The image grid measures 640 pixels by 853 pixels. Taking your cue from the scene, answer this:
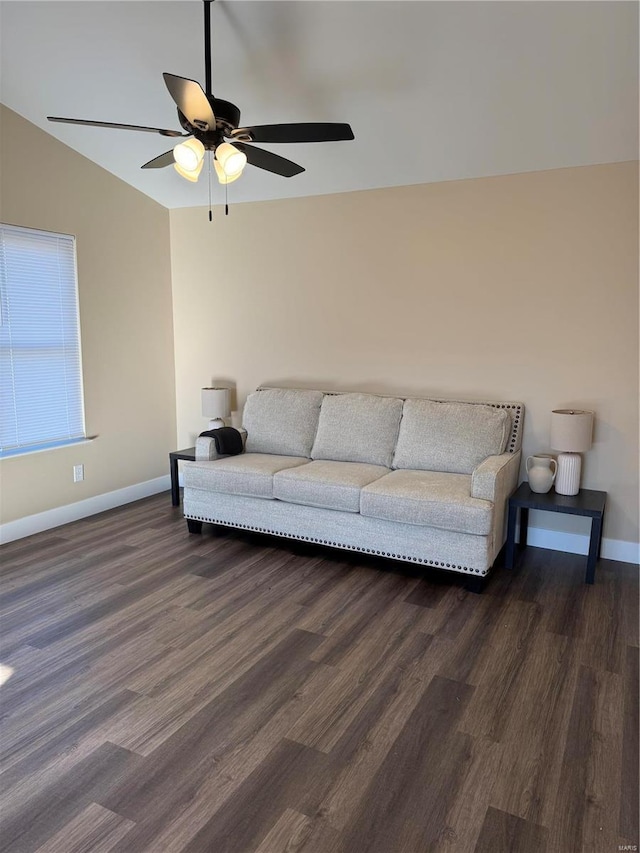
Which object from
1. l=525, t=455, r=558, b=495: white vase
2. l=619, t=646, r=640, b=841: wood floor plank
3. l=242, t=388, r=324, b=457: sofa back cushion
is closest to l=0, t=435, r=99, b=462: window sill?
l=242, t=388, r=324, b=457: sofa back cushion

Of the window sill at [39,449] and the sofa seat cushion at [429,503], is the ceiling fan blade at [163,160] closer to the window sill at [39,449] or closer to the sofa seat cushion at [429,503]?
the sofa seat cushion at [429,503]

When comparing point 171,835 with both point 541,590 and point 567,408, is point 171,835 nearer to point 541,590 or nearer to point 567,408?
point 541,590

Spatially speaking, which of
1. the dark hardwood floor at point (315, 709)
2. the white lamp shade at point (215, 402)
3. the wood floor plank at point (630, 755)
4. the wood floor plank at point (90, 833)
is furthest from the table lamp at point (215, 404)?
the wood floor plank at point (630, 755)

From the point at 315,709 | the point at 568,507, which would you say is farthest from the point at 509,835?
the point at 568,507

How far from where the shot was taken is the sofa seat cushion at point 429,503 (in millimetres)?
3006

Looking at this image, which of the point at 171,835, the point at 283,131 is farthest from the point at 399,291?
the point at 171,835

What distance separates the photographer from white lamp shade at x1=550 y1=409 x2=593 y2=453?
331 cm

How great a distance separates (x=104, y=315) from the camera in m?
4.45

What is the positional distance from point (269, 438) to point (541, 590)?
2.13m

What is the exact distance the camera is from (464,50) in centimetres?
265

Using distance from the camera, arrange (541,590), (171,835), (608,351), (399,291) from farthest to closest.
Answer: (399,291), (608,351), (541,590), (171,835)

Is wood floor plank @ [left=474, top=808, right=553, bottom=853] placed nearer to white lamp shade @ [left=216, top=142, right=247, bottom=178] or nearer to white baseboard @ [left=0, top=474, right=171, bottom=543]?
white lamp shade @ [left=216, top=142, right=247, bottom=178]

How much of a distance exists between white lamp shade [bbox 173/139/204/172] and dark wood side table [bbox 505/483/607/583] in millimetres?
2515

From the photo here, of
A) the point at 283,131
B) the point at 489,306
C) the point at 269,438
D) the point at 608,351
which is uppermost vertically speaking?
the point at 283,131
